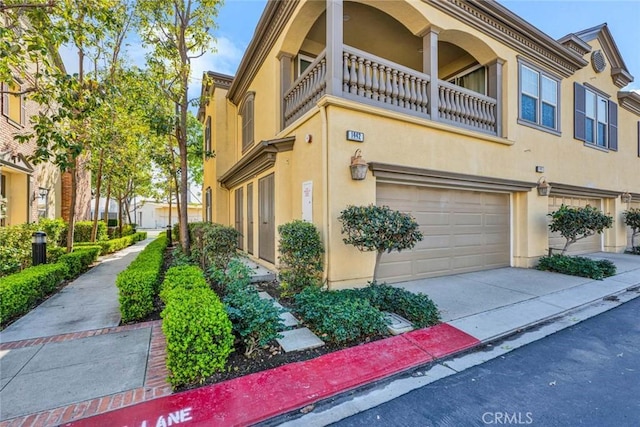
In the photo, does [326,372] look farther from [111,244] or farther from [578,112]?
[111,244]

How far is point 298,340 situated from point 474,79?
919 cm

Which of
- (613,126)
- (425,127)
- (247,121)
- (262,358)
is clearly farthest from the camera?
(613,126)

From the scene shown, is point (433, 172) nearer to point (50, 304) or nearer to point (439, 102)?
point (439, 102)

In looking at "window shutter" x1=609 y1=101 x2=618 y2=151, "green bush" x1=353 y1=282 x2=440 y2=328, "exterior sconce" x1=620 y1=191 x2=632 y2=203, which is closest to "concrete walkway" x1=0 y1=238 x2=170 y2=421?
"green bush" x1=353 y1=282 x2=440 y2=328

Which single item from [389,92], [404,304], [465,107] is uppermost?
[465,107]

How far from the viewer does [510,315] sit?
4.91m

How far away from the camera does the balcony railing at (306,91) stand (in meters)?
6.17

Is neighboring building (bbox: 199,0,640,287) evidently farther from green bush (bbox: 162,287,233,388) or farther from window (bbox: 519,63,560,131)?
green bush (bbox: 162,287,233,388)

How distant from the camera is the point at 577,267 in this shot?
7.68 meters

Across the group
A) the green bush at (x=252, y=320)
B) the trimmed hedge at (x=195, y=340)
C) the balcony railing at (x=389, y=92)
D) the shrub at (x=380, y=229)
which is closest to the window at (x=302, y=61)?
the balcony railing at (x=389, y=92)

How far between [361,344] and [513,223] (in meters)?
7.26

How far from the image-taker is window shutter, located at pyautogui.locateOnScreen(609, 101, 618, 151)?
11.7m

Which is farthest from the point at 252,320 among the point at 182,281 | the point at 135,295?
the point at 135,295

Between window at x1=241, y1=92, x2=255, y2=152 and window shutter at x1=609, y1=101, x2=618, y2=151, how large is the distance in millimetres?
13763
